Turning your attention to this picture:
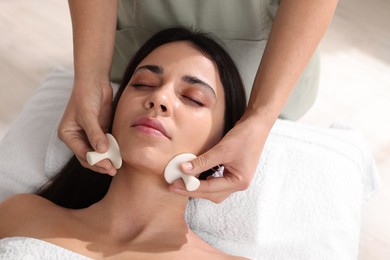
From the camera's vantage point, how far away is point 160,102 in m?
1.28

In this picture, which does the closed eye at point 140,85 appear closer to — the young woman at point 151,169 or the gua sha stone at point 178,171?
the young woman at point 151,169

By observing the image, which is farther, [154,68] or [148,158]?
[154,68]

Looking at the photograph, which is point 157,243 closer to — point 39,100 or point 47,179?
point 47,179

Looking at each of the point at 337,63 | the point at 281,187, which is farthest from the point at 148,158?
the point at 337,63

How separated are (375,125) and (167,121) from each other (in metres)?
1.36

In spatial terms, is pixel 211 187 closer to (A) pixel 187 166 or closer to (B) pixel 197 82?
(A) pixel 187 166

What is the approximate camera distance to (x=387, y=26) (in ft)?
9.11

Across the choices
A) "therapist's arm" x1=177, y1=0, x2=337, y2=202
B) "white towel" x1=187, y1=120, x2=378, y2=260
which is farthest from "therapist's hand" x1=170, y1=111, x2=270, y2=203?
"white towel" x1=187, y1=120, x2=378, y2=260

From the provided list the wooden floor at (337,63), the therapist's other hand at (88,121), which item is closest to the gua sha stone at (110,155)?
the therapist's other hand at (88,121)

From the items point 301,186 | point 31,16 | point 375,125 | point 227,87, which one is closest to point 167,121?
point 227,87

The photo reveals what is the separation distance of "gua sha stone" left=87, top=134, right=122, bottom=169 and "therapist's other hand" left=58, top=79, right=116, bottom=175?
12mm

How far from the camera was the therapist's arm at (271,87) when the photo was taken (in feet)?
4.24

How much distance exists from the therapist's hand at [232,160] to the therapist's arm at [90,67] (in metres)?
0.31

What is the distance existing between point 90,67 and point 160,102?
33 centimetres
